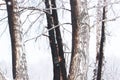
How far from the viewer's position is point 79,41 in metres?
8.58

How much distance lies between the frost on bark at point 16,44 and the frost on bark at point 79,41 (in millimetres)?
1209

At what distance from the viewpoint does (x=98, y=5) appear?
9906 millimetres

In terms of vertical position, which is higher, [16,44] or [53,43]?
[16,44]

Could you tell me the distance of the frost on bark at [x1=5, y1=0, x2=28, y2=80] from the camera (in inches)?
303

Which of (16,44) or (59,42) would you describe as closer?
(16,44)

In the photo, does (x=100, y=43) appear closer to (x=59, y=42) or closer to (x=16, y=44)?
(x=59, y=42)

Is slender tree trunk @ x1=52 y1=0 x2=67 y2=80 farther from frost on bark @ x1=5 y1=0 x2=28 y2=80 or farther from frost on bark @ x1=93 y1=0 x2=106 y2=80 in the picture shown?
frost on bark @ x1=5 y1=0 x2=28 y2=80

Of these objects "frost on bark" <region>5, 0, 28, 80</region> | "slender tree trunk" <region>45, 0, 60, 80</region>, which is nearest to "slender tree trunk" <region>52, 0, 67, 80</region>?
"slender tree trunk" <region>45, 0, 60, 80</region>

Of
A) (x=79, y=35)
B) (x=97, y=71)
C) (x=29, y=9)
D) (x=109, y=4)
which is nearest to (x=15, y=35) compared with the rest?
(x=79, y=35)

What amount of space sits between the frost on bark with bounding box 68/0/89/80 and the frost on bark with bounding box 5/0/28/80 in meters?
1.21

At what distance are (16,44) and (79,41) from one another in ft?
4.83

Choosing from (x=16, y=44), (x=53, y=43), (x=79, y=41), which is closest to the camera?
(x=16, y=44)

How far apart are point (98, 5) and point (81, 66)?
2069 mm

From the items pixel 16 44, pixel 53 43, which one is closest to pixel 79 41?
pixel 16 44
